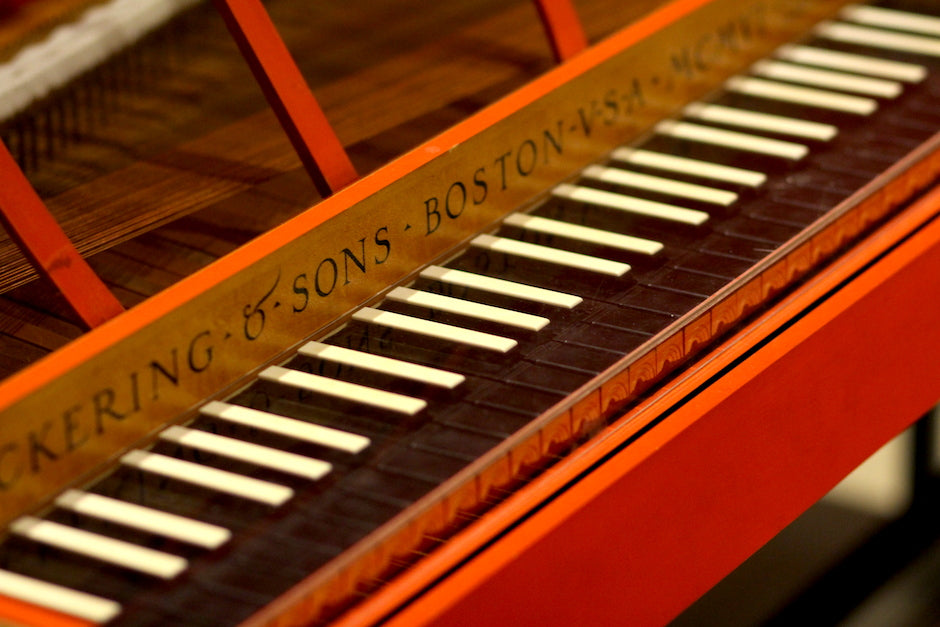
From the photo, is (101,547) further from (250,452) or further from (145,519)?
(250,452)

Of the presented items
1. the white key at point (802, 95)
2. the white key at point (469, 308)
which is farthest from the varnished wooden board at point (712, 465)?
the white key at point (802, 95)

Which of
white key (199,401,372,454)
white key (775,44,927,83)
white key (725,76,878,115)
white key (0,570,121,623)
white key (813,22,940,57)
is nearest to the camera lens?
white key (0,570,121,623)

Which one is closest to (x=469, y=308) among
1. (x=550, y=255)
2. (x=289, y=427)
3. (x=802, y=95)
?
(x=550, y=255)

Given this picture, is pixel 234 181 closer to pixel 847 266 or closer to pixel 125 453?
pixel 125 453

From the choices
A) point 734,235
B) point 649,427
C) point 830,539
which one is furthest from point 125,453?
point 830,539

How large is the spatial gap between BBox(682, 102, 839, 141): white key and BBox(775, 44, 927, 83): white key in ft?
0.75

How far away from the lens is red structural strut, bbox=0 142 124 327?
145 centimetres

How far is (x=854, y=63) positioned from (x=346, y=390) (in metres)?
1.22

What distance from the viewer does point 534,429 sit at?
1383 mm

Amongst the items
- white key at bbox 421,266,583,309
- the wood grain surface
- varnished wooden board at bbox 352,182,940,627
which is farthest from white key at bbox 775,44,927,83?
white key at bbox 421,266,583,309

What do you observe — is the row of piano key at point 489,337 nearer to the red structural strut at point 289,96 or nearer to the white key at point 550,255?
the white key at point 550,255

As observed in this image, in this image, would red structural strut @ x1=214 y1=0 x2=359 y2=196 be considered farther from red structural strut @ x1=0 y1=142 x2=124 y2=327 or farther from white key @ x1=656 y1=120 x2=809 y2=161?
white key @ x1=656 y1=120 x2=809 y2=161

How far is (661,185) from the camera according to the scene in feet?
6.18

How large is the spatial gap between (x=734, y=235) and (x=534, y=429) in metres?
0.52
